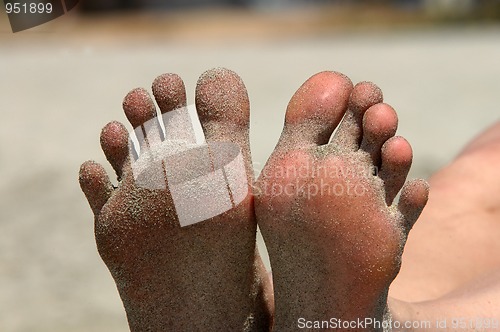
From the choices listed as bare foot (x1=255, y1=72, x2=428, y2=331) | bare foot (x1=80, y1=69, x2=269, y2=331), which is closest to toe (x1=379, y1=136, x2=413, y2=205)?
bare foot (x1=255, y1=72, x2=428, y2=331)

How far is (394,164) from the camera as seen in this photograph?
840 millimetres

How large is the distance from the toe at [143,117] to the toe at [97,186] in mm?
52

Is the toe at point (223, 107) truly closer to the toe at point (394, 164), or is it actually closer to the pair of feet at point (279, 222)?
the pair of feet at point (279, 222)

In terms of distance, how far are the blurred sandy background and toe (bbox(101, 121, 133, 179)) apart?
23 centimetres

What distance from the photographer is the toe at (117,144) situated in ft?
2.92

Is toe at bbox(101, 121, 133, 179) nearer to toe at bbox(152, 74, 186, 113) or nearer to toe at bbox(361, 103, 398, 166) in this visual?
toe at bbox(152, 74, 186, 113)

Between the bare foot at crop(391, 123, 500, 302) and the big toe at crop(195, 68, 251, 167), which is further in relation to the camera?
the bare foot at crop(391, 123, 500, 302)

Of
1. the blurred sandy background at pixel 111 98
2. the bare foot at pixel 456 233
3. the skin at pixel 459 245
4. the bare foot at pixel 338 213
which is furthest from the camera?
the blurred sandy background at pixel 111 98

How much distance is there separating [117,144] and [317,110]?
209mm

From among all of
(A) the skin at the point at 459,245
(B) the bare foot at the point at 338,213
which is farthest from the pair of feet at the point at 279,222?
(A) the skin at the point at 459,245

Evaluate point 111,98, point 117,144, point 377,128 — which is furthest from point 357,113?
point 111,98

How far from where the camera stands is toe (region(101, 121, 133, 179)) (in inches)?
35.1

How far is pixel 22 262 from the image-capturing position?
65.9 inches

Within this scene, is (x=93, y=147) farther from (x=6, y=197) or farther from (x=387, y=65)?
(x=387, y=65)
